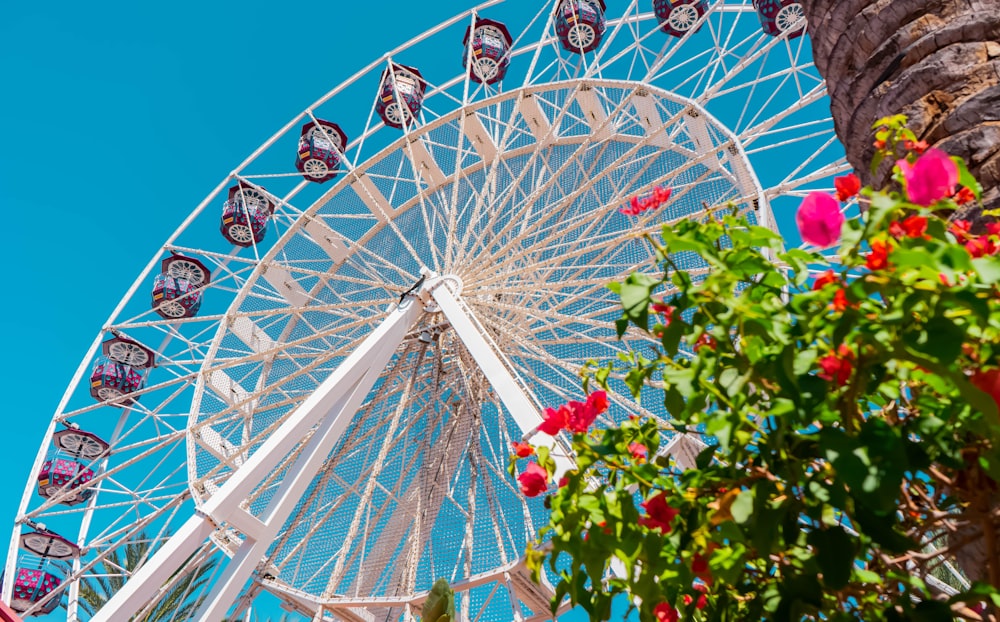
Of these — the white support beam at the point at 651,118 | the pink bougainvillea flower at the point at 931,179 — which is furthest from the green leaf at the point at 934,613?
the white support beam at the point at 651,118

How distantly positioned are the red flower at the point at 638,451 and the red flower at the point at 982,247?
3.05ft

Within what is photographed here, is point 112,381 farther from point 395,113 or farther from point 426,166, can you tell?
point 395,113

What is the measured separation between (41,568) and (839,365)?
16431 mm

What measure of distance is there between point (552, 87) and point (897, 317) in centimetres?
1247

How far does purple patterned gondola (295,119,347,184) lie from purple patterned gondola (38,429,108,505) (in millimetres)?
6151

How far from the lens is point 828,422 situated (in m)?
1.72

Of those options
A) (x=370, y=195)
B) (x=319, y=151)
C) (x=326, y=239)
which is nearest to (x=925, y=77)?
(x=370, y=195)

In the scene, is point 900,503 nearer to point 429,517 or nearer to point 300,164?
point 429,517

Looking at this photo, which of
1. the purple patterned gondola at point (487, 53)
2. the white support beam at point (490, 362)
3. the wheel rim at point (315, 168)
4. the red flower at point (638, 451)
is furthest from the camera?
the wheel rim at point (315, 168)

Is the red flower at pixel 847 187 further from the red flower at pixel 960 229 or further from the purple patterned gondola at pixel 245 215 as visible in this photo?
the purple patterned gondola at pixel 245 215

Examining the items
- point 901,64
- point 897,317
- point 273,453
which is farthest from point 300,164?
point 897,317

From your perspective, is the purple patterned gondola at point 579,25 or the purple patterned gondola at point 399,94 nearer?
the purple patterned gondola at point 579,25

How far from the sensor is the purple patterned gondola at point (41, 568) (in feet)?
48.9

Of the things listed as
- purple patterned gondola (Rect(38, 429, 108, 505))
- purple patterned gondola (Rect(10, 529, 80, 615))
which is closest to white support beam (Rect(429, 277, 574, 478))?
purple patterned gondola (Rect(38, 429, 108, 505))
